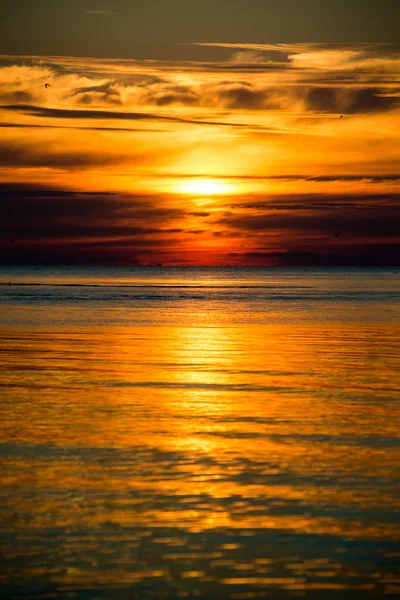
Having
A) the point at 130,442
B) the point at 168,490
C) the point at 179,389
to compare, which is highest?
the point at 168,490

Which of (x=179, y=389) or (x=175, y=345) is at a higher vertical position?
(x=179, y=389)

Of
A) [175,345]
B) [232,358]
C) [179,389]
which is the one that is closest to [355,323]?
[175,345]

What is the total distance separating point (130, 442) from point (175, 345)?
18635 millimetres

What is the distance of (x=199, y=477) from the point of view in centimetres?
1346

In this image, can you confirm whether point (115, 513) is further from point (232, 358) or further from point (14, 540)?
point (232, 358)

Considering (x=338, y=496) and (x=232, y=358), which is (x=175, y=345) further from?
(x=338, y=496)

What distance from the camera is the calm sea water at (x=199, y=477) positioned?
960 cm

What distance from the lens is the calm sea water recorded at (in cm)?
960

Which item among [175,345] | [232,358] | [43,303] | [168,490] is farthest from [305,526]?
[43,303]

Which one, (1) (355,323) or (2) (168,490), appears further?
(1) (355,323)

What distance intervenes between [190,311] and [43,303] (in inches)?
476

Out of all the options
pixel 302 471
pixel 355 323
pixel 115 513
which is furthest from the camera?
pixel 355 323

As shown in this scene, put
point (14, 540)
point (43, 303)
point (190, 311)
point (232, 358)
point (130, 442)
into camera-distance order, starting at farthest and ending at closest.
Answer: point (43, 303), point (190, 311), point (232, 358), point (130, 442), point (14, 540)

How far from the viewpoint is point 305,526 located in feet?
36.8
